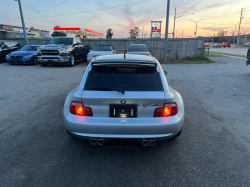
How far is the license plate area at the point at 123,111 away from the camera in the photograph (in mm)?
2762

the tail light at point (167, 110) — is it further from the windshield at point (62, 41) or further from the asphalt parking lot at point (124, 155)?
the windshield at point (62, 41)

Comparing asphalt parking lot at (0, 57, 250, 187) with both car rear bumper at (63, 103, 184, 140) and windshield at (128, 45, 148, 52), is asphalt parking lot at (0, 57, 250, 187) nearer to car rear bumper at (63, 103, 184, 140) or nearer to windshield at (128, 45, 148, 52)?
car rear bumper at (63, 103, 184, 140)

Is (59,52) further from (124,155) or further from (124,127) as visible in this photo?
(124,127)

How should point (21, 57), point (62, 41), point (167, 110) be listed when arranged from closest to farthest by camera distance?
point (167, 110) → point (21, 57) → point (62, 41)

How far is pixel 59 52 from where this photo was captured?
13.0 meters

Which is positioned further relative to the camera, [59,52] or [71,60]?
[71,60]

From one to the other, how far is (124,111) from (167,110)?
2.16 ft

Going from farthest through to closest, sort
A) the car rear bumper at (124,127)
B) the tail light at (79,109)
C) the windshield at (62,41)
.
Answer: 1. the windshield at (62,41)
2. the tail light at (79,109)
3. the car rear bumper at (124,127)

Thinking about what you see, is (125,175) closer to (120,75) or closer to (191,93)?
(120,75)

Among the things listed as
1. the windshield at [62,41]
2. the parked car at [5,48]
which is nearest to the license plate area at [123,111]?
the windshield at [62,41]

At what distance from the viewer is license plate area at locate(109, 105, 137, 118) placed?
2762 millimetres

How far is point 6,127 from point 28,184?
7.09ft

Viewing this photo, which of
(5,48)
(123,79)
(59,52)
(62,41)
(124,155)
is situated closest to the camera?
(123,79)

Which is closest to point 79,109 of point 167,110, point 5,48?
point 167,110
